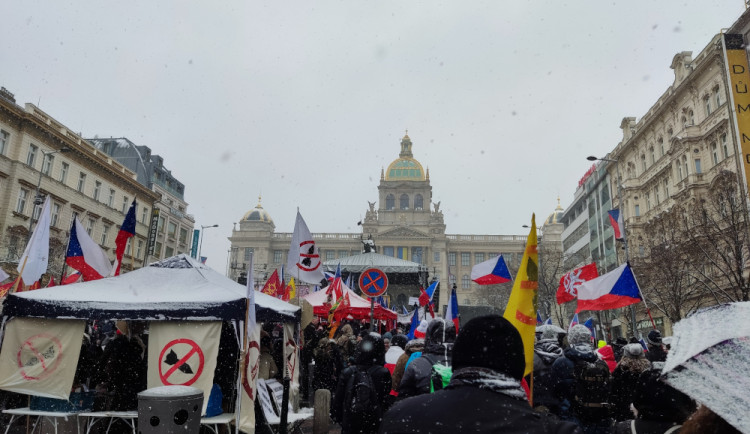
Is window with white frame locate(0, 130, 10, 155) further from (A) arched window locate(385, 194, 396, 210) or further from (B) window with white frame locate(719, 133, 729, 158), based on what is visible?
(A) arched window locate(385, 194, 396, 210)

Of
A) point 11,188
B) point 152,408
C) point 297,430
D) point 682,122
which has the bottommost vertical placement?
point 297,430

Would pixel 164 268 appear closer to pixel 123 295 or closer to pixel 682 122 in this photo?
pixel 123 295

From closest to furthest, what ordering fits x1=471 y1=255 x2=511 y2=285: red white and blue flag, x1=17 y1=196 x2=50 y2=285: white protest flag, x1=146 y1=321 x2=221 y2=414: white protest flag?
x1=146 y1=321 x2=221 y2=414: white protest flag, x1=17 y1=196 x2=50 y2=285: white protest flag, x1=471 y1=255 x2=511 y2=285: red white and blue flag

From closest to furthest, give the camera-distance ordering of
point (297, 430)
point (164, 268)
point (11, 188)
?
point (164, 268), point (297, 430), point (11, 188)

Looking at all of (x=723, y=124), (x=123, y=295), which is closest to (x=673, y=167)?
(x=723, y=124)

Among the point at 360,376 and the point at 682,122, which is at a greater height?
the point at 682,122

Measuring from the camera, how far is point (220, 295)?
295 inches

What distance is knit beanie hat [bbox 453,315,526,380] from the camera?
2.28 meters

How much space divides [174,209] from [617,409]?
60.9 metres

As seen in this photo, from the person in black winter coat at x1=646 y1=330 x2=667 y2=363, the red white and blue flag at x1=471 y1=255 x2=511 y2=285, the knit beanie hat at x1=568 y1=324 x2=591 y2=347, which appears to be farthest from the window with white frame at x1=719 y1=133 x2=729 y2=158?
the knit beanie hat at x1=568 y1=324 x2=591 y2=347

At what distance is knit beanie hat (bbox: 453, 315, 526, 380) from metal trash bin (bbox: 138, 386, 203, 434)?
4.09 meters

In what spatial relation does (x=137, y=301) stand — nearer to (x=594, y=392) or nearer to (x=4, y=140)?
(x=594, y=392)

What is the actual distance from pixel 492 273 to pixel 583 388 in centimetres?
828

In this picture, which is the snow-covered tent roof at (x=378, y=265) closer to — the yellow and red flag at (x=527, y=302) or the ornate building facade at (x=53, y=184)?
the ornate building facade at (x=53, y=184)
